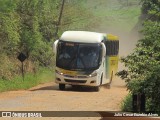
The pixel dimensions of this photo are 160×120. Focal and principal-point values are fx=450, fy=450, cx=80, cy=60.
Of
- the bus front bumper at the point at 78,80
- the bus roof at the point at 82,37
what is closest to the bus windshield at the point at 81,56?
the bus roof at the point at 82,37

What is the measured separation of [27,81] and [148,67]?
17358mm

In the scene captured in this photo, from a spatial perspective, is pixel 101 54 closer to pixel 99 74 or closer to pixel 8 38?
pixel 99 74

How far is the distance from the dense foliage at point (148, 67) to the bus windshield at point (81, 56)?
8028mm

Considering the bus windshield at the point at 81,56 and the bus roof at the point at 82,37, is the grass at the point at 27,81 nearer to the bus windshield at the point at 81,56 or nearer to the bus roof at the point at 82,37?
the bus windshield at the point at 81,56

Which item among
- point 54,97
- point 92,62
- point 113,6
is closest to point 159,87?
point 54,97

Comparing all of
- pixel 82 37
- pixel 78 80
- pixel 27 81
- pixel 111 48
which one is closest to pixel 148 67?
pixel 78 80

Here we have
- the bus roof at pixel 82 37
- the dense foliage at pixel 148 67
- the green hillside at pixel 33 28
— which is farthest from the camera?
the green hillside at pixel 33 28

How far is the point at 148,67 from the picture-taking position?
51.9 feet

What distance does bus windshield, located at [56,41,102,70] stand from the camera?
26188 millimetres

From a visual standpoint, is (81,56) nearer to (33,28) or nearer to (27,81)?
(27,81)

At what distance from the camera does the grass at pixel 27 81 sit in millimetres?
27947

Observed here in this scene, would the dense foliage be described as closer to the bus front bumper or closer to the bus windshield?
the bus windshield

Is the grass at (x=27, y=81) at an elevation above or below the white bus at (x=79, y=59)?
below

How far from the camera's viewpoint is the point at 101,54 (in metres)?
26.4
